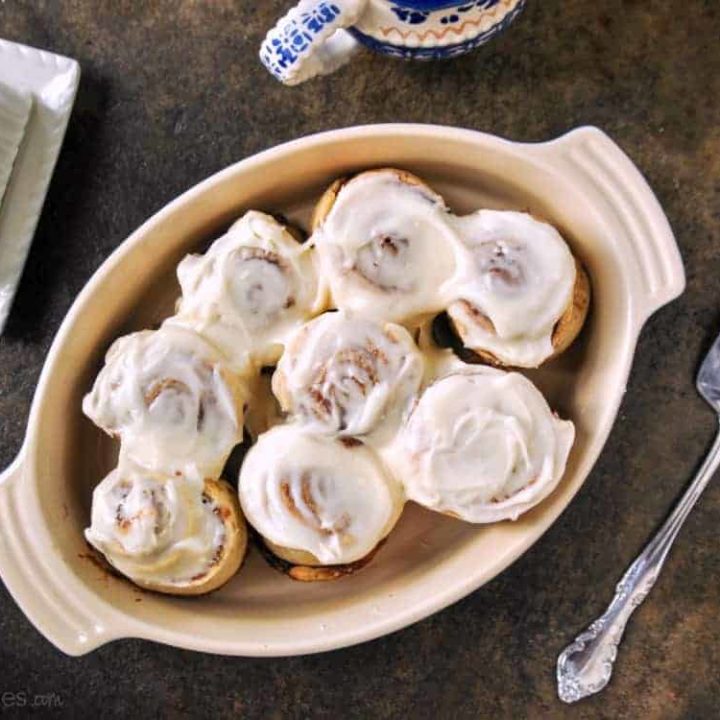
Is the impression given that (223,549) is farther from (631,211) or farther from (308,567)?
(631,211)

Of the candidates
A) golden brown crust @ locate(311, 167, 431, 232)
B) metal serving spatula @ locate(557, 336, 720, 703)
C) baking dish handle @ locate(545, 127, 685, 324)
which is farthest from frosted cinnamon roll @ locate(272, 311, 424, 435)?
metal serving spatula @ locate(557, 336, 720, 703)

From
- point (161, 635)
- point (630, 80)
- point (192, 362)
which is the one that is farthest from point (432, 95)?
point (161, 635)

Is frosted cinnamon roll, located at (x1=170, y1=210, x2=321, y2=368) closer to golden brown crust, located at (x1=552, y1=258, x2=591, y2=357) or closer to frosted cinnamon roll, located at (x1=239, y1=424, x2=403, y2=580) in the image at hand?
frosted cinnamon roll, located at (x1=239, y1=424, x2=403, y2=580)

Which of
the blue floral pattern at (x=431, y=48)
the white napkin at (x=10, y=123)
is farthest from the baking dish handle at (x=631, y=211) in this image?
the white napkin at (x=10, y=123)

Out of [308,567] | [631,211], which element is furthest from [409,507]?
[631,211]

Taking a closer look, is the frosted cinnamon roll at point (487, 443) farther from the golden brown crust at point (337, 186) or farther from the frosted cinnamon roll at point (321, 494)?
the golden brown crust at point (337, 186)

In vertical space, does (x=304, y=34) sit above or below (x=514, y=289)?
Answer: above

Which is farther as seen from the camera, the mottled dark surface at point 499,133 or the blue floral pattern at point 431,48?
the mottled dark surface at point 499,133
